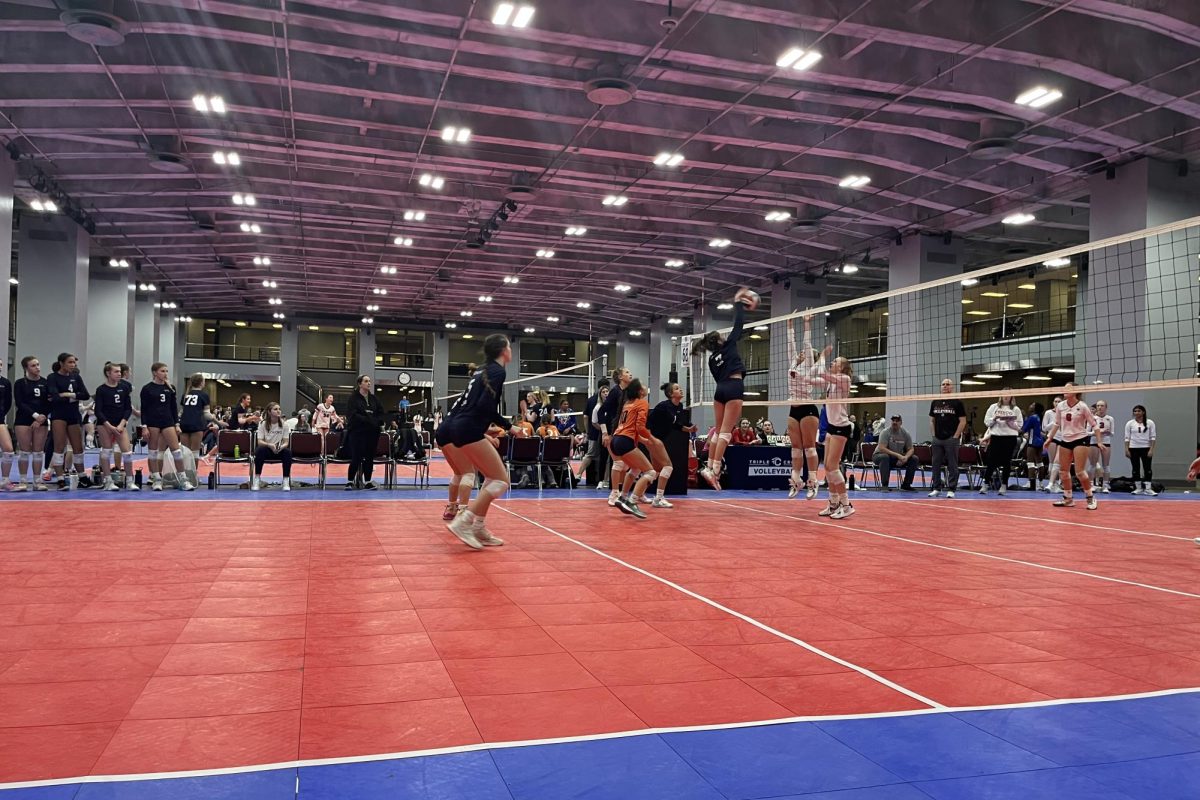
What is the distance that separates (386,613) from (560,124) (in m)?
13.5

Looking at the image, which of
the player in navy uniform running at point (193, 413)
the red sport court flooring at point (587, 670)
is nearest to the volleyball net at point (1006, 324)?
the red sport court flooring at point (587, 670)

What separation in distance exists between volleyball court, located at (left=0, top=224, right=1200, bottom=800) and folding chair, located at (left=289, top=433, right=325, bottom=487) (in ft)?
17.3

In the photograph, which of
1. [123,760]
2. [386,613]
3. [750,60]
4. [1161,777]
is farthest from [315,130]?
[1161,777]

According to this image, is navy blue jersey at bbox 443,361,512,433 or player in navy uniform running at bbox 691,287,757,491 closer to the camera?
navy blue jersey at bbox 443,361,512,433

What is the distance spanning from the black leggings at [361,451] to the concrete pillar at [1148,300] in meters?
13.5

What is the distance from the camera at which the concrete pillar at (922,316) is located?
2258 centimetres

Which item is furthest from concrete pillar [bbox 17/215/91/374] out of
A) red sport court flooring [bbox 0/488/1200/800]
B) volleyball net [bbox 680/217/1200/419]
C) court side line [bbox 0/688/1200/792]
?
court side line [bbox 0/688/1200/792]

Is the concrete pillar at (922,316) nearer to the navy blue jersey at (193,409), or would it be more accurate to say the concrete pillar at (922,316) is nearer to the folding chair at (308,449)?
the folding chair at (308,449)

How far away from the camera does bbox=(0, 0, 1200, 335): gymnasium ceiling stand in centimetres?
1208

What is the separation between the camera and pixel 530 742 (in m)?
2.80

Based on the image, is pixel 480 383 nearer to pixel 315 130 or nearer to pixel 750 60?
pixel 750 60

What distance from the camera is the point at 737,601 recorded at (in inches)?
204

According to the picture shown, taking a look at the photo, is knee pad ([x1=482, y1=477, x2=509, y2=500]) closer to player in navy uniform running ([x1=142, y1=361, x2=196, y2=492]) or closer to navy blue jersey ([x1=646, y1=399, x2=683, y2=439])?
navy blue jersey ([x1=646, y1=399, x2=683, y2=439])

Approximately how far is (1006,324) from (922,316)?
14852 millimetres
